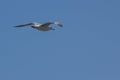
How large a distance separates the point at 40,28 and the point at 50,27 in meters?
1.07

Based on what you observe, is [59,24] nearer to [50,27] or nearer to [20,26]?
[50,27]

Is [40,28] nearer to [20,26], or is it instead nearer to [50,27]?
[50,27]

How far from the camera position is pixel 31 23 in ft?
127

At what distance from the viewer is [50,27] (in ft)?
117

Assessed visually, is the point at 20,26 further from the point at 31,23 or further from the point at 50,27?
the point at 50,27

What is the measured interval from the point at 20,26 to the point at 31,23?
4.65ft

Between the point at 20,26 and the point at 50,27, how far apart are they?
5.00 m

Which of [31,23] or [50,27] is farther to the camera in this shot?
[31,23]

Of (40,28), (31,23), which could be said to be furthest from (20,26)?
(40,28)

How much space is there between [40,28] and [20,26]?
16.3 feet

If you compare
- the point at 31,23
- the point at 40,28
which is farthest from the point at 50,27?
the point at 31,23

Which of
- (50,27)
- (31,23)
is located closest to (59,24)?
(50,27)

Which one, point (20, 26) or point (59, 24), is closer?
point (59, 24)

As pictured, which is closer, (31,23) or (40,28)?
(40,28)
